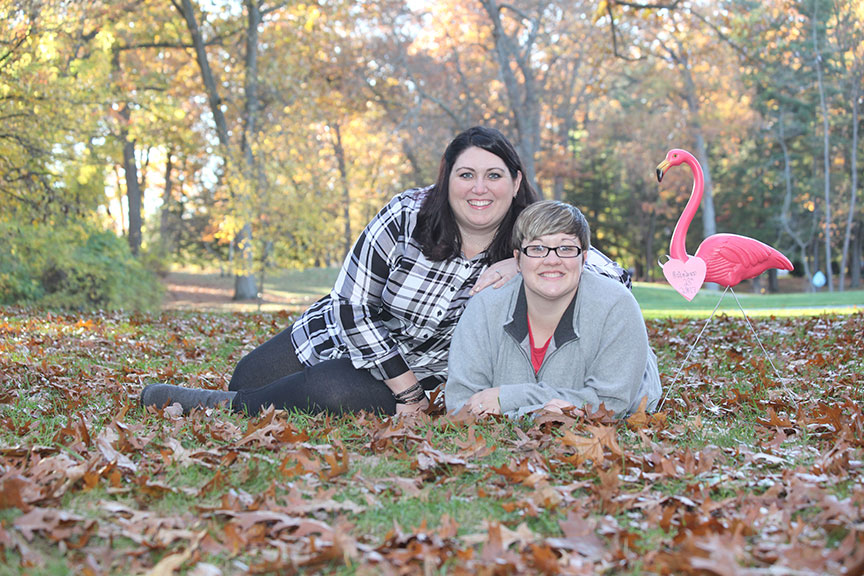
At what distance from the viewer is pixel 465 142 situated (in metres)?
4.25

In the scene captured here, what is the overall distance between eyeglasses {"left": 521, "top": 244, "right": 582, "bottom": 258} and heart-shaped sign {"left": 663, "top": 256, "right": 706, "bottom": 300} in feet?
2.34

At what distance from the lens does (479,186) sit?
164 inches

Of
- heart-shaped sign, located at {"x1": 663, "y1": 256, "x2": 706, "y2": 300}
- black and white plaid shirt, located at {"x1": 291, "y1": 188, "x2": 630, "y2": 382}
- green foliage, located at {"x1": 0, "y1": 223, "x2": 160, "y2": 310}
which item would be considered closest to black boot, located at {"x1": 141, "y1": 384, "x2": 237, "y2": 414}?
black and white plaid shirt, located at {"x1": 291, "y1": 188, "x2": 630, "y2": 382}

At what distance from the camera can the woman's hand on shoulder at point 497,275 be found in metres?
4.15

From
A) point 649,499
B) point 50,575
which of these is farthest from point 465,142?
point 50,575

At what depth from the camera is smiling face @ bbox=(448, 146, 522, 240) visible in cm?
421

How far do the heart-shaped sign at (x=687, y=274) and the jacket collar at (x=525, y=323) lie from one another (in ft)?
2.20

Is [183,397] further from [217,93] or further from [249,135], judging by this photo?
[217,93]

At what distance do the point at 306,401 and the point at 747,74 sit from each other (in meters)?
31.6

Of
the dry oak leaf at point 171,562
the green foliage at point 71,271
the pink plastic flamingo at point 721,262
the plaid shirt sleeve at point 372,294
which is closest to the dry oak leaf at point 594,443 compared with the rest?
the pink plastic flamingo at point 721,262

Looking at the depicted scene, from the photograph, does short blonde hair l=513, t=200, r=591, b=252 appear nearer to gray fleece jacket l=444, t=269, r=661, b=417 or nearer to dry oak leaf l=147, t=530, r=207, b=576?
gray fleece jacket l=444, t=269, r=661, b=417

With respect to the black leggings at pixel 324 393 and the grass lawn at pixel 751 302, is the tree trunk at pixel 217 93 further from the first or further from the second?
the black leggings at pixel 324 393

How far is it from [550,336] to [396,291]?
95cm

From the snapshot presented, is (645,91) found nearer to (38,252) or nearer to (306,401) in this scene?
(38,252)
